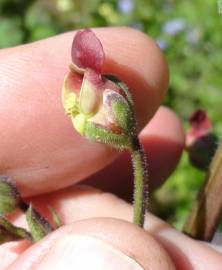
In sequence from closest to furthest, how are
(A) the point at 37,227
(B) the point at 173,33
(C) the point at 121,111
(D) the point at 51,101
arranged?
(C) the point at 121,111 < (A) the point at 37,227 < (D) the point at 51,101 < (B) the point at 173,33

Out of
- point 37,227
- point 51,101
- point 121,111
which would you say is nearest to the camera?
point 121,111

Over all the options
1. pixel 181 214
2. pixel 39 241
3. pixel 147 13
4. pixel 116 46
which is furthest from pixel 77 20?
pixel 39 241

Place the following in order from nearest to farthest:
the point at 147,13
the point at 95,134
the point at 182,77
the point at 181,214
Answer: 1. the point at 95,134
2. the point at 181,214
3. the point at 182,77
4. the point at 147,13

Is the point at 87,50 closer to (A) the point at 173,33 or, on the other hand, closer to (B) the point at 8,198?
(B) the point at 8,198

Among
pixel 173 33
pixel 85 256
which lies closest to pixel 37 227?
pixel 85 256

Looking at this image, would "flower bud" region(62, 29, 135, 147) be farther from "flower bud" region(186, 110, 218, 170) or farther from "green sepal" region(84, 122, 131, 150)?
"flower bud" region(186, 110, 218, 170)

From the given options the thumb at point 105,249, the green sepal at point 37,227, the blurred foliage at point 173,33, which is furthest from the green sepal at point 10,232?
the blurred foliage at point 173,33

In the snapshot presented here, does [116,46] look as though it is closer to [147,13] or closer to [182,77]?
[182,77]
